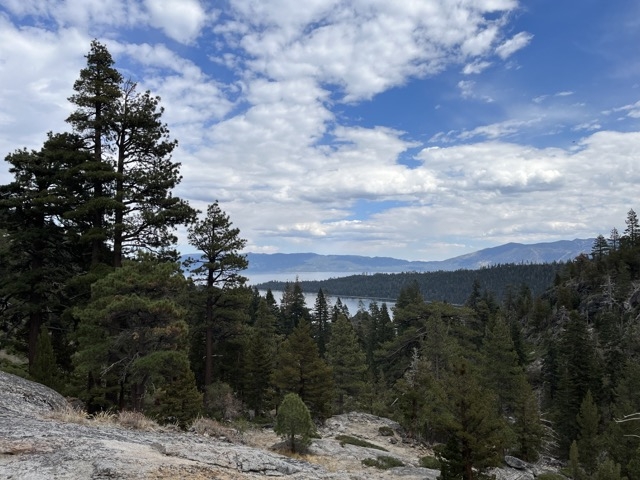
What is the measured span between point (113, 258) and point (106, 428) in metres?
12.5

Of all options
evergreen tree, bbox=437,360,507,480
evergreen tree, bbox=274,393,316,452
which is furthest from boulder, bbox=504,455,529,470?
evergreen tree, bbox=274,393,316,452

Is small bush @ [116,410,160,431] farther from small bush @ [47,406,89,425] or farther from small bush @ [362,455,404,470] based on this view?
small bush @ [362,455,404,470]

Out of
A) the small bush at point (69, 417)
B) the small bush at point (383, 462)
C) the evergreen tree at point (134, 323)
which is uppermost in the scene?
the evergreen tree at point (134, 323)

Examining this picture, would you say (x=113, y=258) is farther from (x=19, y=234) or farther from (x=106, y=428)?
(x=106, y=428)

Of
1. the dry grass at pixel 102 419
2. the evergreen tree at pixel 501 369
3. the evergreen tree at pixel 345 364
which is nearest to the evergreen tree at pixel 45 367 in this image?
the dry grass at pixel 102 419

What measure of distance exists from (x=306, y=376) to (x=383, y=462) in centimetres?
1164

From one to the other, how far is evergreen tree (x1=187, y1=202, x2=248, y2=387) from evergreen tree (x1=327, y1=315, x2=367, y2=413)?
Answer: 17.2 m

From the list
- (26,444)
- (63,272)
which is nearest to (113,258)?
(63,272)

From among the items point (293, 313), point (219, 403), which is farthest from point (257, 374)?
point (293, 313)

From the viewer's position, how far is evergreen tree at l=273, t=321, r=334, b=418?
30.9 m

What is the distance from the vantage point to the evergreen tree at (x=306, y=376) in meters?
30.9

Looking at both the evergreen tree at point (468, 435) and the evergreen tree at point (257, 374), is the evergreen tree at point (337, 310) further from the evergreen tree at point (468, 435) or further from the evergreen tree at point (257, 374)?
the evergreen tree at point (468, 435)

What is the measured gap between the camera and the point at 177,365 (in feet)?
51.5

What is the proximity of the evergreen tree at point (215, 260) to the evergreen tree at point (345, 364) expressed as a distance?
17.2m
